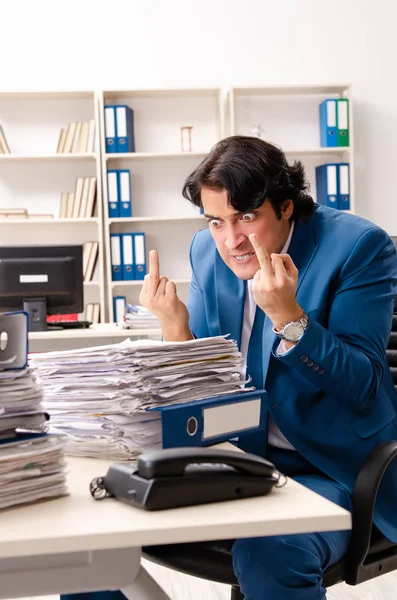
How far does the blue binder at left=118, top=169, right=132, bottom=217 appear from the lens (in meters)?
4.98

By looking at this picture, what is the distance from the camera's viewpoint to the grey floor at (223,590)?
7.94ft

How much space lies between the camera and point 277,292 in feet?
4.25

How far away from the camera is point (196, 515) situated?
0.82 metres

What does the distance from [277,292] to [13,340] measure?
1.77 feet

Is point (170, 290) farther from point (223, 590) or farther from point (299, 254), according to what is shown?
point (223, 590)

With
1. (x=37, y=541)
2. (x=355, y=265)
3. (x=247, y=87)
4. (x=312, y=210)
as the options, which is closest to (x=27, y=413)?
(x=37, y=541)

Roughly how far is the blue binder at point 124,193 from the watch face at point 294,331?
376 cm

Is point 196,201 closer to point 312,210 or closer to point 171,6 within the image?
point 312,210

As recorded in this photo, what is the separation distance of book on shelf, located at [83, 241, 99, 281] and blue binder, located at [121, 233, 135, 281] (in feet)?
0.65

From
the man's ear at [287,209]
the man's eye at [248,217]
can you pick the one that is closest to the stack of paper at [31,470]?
the man's eye at [248,217]

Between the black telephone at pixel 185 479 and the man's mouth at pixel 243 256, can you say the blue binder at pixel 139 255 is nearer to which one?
the man's mouth at pixel 243 256

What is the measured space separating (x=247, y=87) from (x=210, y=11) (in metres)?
0.69

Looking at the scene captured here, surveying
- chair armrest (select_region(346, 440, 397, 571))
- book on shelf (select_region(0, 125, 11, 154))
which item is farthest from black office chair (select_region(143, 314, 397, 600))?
book on shelf (select_region(0, 125, 11, 154))

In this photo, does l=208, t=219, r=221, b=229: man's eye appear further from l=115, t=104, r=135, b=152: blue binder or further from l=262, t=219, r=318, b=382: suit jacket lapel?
l=115, t=104, r=135, b=152: blue binder
